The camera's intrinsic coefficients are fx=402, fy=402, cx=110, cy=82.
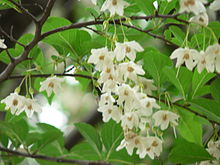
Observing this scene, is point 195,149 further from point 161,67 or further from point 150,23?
point 150,23

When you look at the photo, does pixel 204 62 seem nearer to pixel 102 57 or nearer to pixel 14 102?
pixel 102 57

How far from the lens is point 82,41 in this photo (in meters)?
1.00

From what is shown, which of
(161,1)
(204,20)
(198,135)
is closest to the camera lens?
(204,20)

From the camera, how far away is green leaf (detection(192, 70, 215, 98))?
1000 mm

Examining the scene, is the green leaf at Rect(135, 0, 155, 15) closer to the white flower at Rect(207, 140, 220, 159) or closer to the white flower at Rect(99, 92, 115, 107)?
the white flower at Rect(99, 92, 115, 107)

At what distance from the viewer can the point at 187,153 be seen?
0.97 m

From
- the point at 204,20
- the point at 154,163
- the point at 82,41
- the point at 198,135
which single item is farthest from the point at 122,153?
the point at 204,20

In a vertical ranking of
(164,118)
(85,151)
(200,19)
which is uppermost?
(200,19)

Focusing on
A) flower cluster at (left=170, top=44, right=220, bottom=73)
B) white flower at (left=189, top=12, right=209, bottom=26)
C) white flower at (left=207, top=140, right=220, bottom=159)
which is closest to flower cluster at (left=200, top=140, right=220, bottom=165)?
white flower at (left=207, top=140, right=220, bottom=159)

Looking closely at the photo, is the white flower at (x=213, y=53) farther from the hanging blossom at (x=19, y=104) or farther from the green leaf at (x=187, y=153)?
the hanging blossom at (x=19, y=104)

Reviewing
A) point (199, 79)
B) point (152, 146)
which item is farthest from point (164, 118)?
point (199, 79)

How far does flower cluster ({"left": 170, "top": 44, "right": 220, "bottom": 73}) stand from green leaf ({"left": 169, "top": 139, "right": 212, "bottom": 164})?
214mm

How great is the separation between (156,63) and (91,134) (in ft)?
0.88

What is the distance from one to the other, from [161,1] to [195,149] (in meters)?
0.36
